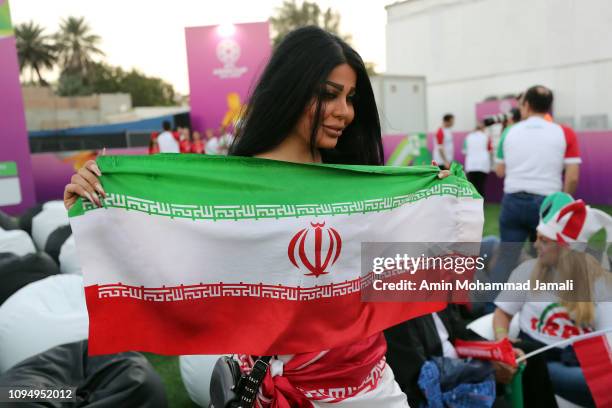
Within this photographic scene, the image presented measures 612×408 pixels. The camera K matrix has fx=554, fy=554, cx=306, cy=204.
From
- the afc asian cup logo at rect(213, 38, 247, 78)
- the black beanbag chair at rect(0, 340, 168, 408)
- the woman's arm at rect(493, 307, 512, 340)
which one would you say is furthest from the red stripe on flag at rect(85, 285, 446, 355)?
the afc asian cup logo at rect(213, 38, 247, 78)

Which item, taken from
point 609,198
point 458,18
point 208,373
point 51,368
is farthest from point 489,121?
point 458,18

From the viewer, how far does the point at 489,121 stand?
711cm

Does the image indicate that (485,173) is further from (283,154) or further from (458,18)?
(458,18)

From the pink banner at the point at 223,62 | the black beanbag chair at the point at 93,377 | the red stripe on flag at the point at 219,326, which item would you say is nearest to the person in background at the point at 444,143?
the pink banner at the point at 223,62

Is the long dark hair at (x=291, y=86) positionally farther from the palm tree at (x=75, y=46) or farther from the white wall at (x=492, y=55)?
the palm tree at (x=75, y=46)

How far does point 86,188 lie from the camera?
142 centimetres

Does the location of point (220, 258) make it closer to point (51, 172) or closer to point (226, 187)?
point (226, 187)

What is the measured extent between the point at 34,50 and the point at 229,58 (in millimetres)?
38538

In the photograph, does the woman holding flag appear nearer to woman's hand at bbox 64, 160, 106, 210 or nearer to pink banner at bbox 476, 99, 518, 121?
woman's hand at bbox 64, 160, 106, 210

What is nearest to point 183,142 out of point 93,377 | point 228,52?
point 228,52

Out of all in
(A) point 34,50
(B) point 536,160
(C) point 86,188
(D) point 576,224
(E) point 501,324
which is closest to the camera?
(C) point 86,188

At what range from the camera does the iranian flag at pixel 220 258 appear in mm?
1446

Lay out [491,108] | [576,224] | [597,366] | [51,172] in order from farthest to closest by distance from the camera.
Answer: [491,108] < [51,172] < [576,224] < [597,366]

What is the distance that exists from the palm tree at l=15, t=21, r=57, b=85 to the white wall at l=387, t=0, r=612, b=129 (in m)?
35.4
